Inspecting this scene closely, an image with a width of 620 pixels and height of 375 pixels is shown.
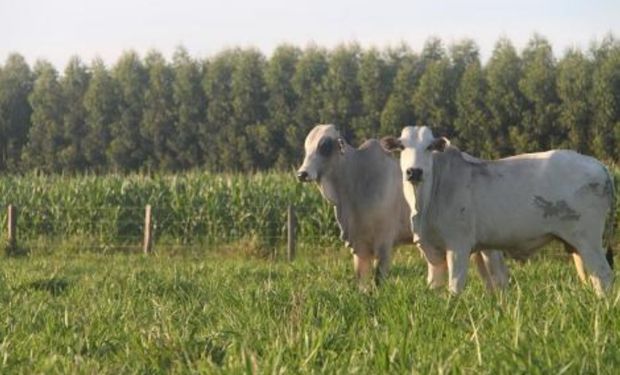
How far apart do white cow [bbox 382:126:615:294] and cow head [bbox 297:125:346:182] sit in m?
1.62

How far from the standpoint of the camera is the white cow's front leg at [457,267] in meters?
7.17

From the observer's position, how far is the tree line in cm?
3538

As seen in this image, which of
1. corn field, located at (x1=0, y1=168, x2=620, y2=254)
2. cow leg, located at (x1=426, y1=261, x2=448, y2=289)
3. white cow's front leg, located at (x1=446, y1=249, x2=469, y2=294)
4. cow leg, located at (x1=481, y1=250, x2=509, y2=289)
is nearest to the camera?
white cow's front leg, located at (x1=446, y1=249, x2=469, y2=294)

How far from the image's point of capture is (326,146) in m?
9.08

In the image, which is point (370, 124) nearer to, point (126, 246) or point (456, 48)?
point (456, 48)

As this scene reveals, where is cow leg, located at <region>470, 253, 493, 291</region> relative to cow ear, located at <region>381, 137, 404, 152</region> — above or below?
below

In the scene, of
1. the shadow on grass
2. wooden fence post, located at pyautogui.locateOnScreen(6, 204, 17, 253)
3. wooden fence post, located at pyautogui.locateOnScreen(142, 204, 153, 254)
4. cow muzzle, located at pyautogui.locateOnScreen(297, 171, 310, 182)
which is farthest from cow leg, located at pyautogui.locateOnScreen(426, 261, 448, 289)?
wooden fence post, located at pyautogui.locateOnScreen(6, 204, 17, 253)

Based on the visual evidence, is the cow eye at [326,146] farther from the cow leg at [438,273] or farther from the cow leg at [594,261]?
the cow leg at [594,261]

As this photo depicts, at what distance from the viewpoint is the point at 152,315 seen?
5770 millimetres

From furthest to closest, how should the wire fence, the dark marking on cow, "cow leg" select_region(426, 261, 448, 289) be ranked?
the wire fence, "cow leg" select_region(426, 261, 448, 289), the dark marking on cow

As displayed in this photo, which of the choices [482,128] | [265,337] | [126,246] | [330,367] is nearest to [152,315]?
[265,337]

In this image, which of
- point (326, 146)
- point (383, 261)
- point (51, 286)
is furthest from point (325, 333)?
point (51, 286)

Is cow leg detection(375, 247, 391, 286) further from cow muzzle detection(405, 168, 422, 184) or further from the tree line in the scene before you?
the tree line

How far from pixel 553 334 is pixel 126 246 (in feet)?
51.5
